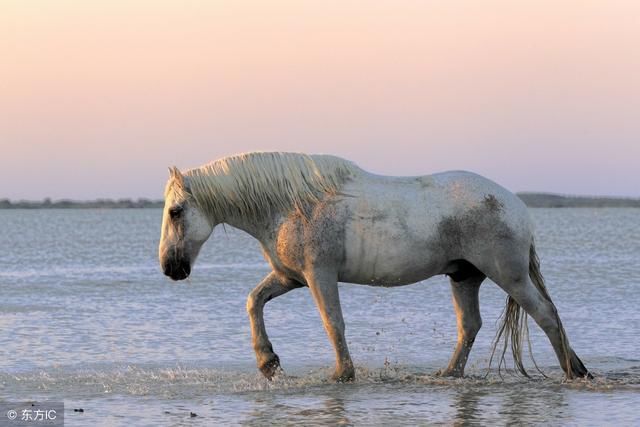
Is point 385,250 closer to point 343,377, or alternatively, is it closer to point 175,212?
point 343,377

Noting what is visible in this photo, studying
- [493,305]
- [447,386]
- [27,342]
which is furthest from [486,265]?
[493,305]

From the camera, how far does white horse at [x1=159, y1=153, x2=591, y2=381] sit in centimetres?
896

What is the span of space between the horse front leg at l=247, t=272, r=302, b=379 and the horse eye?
856 mm

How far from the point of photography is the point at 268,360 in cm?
934

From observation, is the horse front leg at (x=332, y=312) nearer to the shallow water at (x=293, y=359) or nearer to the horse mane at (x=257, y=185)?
the shallow water at (x=293, y=359)

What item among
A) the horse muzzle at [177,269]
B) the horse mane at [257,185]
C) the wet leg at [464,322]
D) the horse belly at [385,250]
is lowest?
the wet leg at [464,322]

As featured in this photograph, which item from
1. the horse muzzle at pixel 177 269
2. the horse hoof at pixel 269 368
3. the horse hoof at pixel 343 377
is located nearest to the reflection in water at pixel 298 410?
the horse hoof at pixel 343 377

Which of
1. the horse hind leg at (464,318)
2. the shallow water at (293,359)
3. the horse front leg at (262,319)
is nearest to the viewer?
the shallow water at (293,359)

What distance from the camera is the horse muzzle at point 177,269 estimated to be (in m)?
9.05

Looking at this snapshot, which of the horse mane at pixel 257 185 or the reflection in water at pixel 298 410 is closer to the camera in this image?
the reflection in water at pixel 298 410

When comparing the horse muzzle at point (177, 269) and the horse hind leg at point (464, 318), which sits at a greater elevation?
the horse muzzle at point (177, 269)

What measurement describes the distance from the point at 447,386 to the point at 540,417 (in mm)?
1478

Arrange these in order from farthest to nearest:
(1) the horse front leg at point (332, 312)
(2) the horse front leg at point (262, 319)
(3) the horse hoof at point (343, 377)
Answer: (2) the horse front leg at point (262, 319)
(3) the horse hoof at point (343, 377)
(1) the horse front leg at point (332, 312)

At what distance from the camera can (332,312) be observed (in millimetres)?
9016
